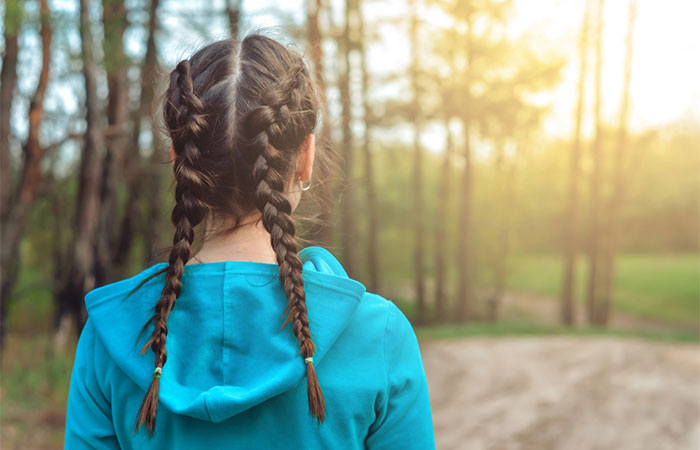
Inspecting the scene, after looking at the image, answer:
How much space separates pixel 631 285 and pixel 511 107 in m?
14.6

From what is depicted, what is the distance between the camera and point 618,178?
13977mm

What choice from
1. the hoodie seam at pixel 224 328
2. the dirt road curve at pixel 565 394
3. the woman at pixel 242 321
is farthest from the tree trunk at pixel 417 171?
the hoodie seam at pixel 224 328

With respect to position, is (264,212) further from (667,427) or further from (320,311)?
(667,427)

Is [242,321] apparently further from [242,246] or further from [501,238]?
[501,238]

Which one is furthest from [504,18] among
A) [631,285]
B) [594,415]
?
[631,285]

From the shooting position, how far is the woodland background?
7.18 meters

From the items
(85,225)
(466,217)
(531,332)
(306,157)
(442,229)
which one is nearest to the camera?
(306,157)

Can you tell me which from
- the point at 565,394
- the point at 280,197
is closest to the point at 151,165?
the point at 565,394

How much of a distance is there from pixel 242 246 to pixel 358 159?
25.5m

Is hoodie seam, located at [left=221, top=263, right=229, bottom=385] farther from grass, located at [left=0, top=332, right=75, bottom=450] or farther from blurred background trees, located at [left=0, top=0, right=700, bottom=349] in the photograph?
grass, located at [left=0, top=332, right=75, bottom=450]

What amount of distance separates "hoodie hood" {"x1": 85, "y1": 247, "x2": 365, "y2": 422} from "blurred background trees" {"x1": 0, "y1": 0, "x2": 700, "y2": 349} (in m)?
0.30

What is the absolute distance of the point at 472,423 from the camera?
626 centimetres

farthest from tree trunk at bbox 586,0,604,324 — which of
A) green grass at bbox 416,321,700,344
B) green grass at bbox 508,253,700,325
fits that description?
green grass at bbox 508,253,700,325

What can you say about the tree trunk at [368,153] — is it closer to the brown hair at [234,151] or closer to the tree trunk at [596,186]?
the tree trunk at [596,186]
